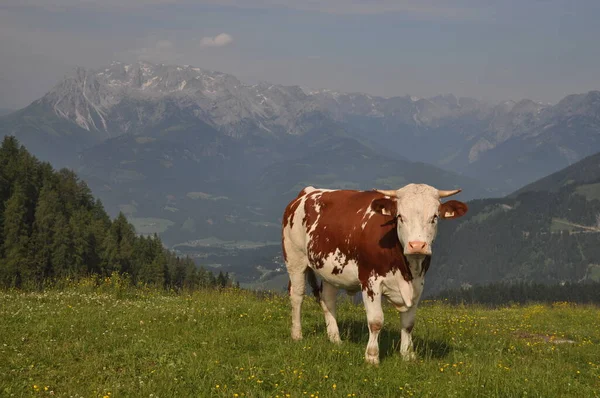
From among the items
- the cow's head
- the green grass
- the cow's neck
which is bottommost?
the green grass

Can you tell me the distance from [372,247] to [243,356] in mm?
3376

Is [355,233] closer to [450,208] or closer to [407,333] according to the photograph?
[450,208]

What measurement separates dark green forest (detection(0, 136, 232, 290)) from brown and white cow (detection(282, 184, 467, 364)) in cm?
4999

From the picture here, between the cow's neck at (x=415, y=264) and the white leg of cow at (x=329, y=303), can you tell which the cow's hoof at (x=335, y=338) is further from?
the cow's neck at (x=415, y=264)

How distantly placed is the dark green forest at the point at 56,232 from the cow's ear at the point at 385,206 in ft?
172

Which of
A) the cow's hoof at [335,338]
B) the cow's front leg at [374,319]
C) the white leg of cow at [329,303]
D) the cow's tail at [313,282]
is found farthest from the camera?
the cow's tail at [313,282]

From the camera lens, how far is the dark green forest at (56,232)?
72.9m

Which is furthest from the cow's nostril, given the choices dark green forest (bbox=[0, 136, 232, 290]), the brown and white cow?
dark green forest (bbox=[0, 136, 232, 290])

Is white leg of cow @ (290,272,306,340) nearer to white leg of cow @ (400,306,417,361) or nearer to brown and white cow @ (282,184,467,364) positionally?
→ brown and white cow @ (282,184,467,364)

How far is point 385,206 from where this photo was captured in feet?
34.8

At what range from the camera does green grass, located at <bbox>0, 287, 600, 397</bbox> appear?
28.8 feet

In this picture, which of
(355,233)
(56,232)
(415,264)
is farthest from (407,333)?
(56,232)

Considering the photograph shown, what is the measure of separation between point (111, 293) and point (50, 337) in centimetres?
736

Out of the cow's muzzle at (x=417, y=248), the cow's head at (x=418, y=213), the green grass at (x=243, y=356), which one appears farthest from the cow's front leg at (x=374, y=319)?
the cow's muzzle at (x=417, y=248)
